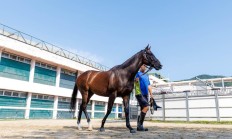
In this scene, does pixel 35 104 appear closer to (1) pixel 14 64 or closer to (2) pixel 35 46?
(1) pixel 14 64

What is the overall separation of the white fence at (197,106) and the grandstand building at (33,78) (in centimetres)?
1453

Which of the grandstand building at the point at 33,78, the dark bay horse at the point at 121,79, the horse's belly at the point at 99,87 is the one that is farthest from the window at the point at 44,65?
the horse's belly at the point at 99,87

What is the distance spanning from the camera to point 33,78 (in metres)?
25.1

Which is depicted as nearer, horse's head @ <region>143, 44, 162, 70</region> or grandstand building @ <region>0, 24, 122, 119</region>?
horse's head @ <region>143, 44, 162, 70</region>

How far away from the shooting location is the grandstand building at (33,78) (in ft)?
72.0

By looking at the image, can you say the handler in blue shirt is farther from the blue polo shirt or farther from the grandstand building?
the grandstand building

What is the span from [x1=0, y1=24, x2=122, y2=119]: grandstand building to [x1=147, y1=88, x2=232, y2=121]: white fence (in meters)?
14.5

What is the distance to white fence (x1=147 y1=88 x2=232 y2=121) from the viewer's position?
61.0 ft

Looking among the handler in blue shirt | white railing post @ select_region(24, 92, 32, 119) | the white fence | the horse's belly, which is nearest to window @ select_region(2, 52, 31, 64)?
white railing post @ select_region(24, 92, 32, 119)

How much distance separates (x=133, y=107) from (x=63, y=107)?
10.6 meters

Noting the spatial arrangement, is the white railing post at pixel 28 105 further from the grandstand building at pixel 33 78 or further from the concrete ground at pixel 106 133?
the concrete ground at pixel 106 133

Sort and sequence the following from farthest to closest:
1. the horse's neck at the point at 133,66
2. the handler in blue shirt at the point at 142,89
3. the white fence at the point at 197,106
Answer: the white fence at the point at 197,106, the handler in blue shirt at the point at 142,89, the horse's neck at the point at 133,66

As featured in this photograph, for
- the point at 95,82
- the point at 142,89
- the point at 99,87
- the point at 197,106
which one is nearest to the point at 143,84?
the point at 142,89

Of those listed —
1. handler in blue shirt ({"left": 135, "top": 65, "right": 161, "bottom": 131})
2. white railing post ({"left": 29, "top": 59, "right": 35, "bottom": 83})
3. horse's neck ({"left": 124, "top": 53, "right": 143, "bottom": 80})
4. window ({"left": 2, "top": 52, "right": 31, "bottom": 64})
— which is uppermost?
window ({"left": 2, "top": 52, "right": 31, "bottom": 64})
